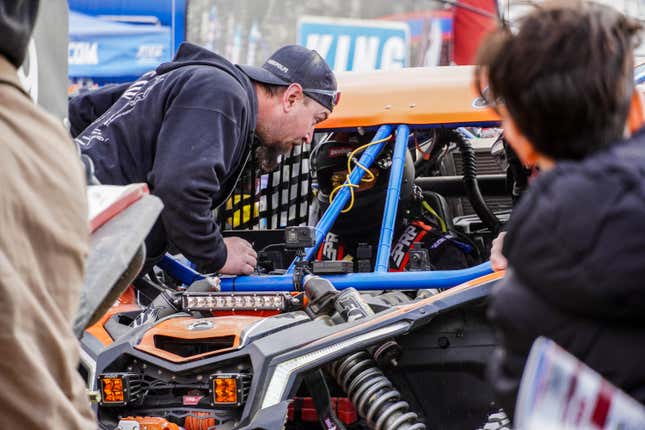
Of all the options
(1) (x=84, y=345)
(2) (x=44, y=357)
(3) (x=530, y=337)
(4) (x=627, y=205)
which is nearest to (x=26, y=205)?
(2) (x=44, y=357)

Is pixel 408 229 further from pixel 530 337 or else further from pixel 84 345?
pixel 530 337

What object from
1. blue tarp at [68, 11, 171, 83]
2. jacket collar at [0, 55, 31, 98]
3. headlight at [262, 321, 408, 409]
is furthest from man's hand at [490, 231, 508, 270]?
blue tarp at [68, 11, 171, 83]

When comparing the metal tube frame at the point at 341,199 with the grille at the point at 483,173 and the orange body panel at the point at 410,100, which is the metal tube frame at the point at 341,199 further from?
the grille at the point at 483,173

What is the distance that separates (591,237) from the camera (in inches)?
69.2

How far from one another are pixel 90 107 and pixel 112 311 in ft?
4.16

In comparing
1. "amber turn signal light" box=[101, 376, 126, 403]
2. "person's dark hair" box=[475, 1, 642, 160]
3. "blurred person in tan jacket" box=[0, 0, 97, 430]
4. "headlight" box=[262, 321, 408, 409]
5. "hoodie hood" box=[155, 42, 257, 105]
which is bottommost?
"amber turn signal light" box=[101, 376, 126, 403]

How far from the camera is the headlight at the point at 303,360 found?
421cm

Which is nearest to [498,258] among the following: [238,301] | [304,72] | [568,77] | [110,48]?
[238,301]

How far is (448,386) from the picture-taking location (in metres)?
4.84

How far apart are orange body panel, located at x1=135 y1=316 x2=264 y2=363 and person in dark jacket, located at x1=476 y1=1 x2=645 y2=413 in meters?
2.60

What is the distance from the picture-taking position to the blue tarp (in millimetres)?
17000

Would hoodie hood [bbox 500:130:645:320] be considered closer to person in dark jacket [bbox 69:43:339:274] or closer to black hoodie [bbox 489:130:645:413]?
black hoodie [bbox 489:130:645:413]

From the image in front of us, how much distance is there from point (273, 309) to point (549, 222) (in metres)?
3.21

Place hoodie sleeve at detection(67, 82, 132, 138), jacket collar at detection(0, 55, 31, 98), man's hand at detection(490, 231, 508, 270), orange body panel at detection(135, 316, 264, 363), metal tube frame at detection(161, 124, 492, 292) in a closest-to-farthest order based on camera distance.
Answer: jacket collar at detection(0, 55, 31, 98) → orange body panel at detection(135, 316, 264, 363) → man's hand at detection(490, 231, 508, 270) → metal tube frame at detection(161, 124, 492, 292) → hoodie sleeve at detection(67, 82, 132, 138)
